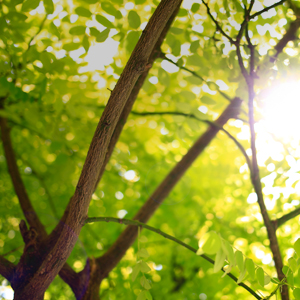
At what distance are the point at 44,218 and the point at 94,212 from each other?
831mm

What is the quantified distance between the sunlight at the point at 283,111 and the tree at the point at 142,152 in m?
0.07

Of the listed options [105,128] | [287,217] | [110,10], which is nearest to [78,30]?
[110,10]

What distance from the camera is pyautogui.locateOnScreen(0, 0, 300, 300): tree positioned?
142 centimetres

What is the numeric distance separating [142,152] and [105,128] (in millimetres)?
2607

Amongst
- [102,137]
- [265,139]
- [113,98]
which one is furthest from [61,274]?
[265,139]

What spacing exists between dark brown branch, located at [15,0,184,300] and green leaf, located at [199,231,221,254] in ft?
2.26

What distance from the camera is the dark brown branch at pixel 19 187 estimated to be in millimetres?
2223

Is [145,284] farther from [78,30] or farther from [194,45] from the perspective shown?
[78,30]

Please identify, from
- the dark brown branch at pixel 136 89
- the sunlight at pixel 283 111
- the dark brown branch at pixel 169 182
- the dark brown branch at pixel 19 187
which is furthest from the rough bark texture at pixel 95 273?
the sunlight at pixel 283 111

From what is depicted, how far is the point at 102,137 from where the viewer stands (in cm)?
128

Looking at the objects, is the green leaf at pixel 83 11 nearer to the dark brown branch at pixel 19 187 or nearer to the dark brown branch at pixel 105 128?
the dark brown branch at pixel 105 128

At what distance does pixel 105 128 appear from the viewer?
126cm

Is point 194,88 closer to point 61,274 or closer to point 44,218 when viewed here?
point 61,274

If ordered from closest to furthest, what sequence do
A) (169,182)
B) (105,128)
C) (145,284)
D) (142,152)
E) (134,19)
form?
1. (105,128)
2. (145,284)
3. (134,19)
4. (169,182)
5. (142,152)
